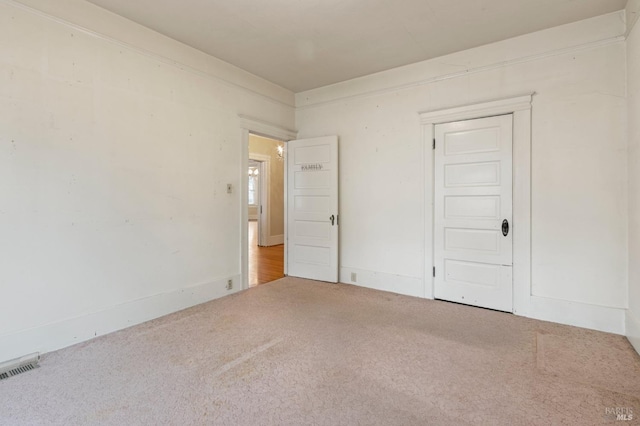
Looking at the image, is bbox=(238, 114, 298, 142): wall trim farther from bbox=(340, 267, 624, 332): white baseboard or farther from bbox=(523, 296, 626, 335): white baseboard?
bbox=(523, 296, 626, 335): white baseboard

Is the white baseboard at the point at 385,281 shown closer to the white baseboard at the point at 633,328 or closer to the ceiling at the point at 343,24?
the white baseboard at the point at 633,328

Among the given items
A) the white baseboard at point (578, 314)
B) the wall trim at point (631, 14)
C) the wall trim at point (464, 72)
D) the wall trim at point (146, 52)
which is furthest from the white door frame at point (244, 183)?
the wall trim at point (631, 14)

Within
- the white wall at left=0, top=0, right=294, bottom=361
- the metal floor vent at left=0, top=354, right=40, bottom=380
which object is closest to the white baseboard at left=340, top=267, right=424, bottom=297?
the white wall at left=0, top=0, right=294, bottom=361

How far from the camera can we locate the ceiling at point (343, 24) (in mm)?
2738

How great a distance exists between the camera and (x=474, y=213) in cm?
357

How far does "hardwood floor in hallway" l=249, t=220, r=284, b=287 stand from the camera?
4.83m

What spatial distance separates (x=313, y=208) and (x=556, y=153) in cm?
291

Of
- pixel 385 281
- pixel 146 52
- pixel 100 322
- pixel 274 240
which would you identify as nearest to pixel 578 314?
pixel 385 281

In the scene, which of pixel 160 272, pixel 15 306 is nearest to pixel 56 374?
pixel 15 306

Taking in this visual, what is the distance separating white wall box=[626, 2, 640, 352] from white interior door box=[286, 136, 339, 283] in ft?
9.75

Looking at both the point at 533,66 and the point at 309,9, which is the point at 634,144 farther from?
the point at 309,9

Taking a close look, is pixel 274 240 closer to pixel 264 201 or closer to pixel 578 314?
pixel 264 201

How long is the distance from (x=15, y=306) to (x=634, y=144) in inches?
197

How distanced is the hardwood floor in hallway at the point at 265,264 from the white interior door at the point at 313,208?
0.36 m
